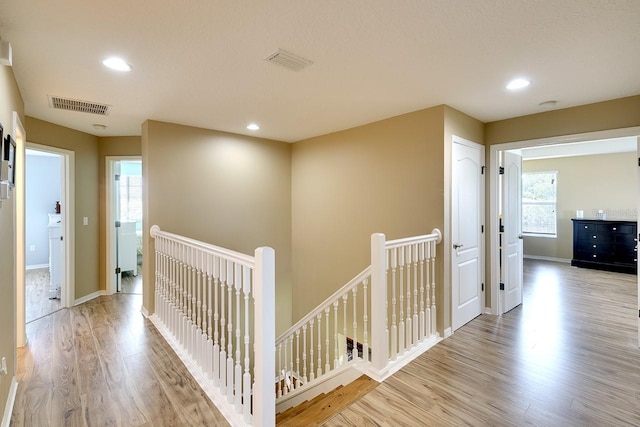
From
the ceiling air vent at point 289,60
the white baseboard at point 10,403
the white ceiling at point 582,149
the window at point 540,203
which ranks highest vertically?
the white ceiling at point 582,149

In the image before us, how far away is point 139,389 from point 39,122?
3410 millimetres

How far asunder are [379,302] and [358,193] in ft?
6.11

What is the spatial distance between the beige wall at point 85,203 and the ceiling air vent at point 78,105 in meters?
1.08

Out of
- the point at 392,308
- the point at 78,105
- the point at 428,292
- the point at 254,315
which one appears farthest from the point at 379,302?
the point at 78,105

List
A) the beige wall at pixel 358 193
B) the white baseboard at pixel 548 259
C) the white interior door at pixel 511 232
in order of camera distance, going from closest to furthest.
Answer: the beige wall at pixel 358 193
the white interior door at pixel 511 232
the white baseboard at pixel 548 259

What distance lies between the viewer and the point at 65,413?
1996 mm

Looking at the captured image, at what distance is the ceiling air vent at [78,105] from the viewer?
9.69ft

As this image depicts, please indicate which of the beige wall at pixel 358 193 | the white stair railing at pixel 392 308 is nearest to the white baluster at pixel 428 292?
the white stair railing at pixel 392 308

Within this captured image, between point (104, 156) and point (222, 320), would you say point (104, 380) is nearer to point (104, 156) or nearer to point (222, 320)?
point (222, 320)

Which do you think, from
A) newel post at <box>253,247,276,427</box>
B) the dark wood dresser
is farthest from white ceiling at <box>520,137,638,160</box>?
newel post at <box>253,247,276,427</box>

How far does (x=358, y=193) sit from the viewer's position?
4.06 metres

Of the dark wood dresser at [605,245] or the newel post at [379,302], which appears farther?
the dark wood dresser at [605,245]

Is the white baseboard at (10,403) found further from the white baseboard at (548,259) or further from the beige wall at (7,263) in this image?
the white baseboard at (548,259)

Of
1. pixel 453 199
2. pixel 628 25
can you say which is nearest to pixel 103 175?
pixel 453 199
